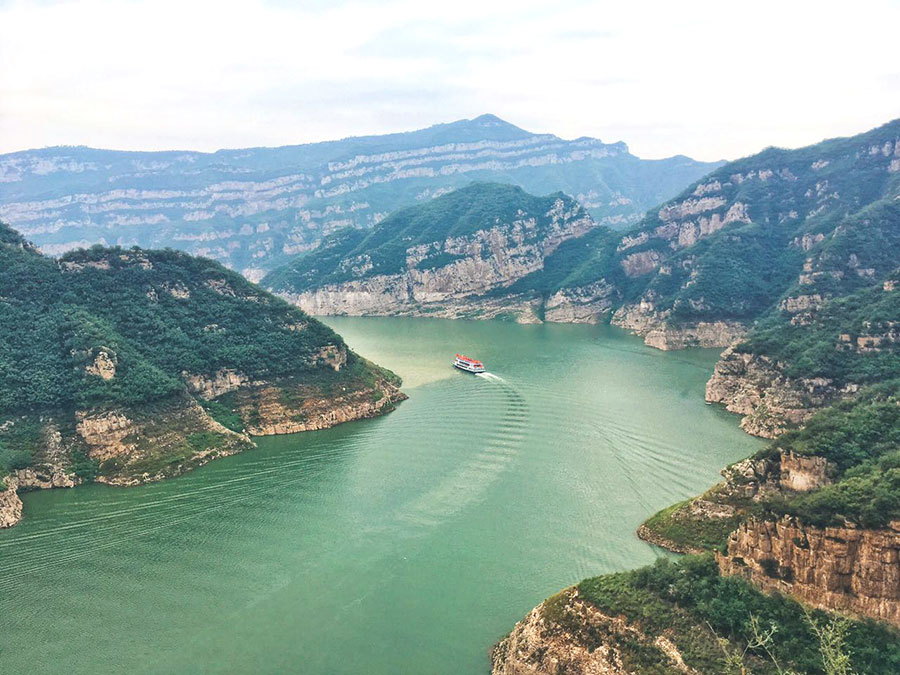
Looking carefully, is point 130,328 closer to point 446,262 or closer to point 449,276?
point 449,276

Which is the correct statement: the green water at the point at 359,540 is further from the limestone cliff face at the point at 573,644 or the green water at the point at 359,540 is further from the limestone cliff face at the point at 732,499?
the limestone cliff face at the point at 573,644

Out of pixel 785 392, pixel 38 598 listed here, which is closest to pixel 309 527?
pixel 38 598

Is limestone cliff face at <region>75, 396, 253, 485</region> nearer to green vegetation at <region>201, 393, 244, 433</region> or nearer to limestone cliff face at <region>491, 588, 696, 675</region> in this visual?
green vegetation at <region>201, 393, 244, 433</region>

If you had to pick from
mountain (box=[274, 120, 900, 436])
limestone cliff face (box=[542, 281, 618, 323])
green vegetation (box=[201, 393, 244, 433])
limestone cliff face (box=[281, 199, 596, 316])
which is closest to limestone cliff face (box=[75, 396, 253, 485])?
green vegetation (box=[201, 393, 244, 433])

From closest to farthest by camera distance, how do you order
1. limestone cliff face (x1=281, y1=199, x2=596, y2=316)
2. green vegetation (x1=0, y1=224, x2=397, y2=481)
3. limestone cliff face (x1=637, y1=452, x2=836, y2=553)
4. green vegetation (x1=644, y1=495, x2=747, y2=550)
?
1. limestone cliff face (x1=637, y1=452, x2=836, y2=553)
2. green vegetation (x1=644, y1=495, x2=747, y2=550)
3. green vegetation (x1=0, y1=224, x2=397, y2=481)
4. limestone cliff face (x1=281, y1=199, x2=596, y2=316)

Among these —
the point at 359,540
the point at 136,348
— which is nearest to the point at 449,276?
the point at 136,348

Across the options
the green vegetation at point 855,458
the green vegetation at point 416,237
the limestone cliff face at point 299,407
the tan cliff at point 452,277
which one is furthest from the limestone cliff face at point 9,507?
the green vegetation at point 416,237
